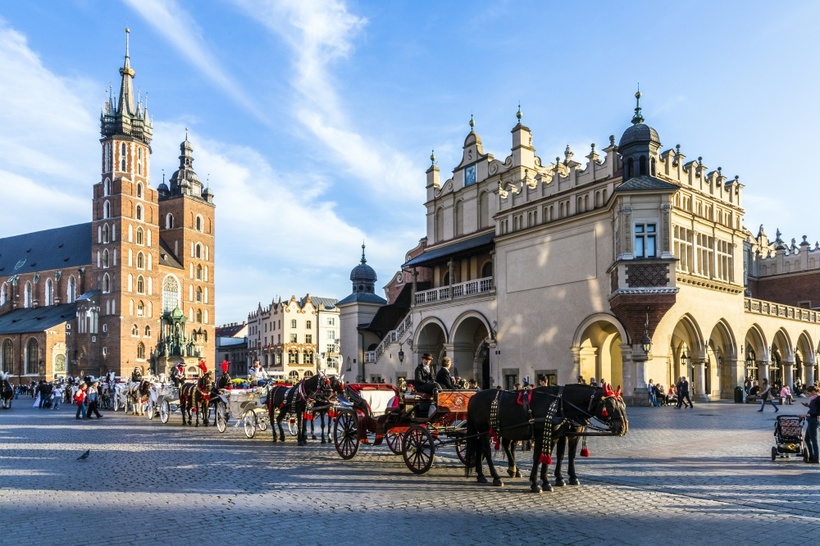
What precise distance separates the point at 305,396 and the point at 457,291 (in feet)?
80.4

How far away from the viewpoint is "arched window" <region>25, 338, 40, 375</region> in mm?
87375

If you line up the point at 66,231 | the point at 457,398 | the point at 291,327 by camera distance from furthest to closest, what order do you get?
1. the point at 291,327
2. the point at 66,231
3. the point at 457,398

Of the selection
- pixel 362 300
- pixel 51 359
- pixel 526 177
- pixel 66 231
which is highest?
pixel 66 231

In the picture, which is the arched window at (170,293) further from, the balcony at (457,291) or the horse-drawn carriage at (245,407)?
the horse-drawn carriage at (245,407)

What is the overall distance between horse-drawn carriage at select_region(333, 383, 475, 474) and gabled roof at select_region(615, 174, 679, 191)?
60.5 ft

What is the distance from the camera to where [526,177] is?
124 ft

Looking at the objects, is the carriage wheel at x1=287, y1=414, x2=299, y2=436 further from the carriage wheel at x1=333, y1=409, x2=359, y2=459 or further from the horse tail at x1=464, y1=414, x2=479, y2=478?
the horse tail at x1=464, y1=414, x2=479, y2=478

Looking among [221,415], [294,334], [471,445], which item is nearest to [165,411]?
[221,415]

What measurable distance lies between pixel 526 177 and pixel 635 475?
27.3 m

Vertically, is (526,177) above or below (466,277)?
above

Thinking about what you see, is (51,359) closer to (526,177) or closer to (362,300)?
(362,300)

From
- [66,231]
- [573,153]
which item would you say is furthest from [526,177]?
[66,231]

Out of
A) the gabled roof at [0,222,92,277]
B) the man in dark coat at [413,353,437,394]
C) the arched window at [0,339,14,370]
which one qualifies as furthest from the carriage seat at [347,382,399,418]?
the gabled roof at [0,222,92,277]

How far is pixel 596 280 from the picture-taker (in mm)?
31875
